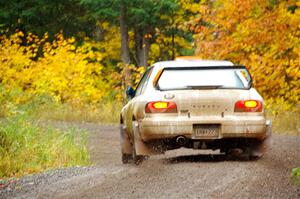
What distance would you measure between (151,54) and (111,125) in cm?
2124

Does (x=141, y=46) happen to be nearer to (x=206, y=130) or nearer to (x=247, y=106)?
(x=247, y=106)

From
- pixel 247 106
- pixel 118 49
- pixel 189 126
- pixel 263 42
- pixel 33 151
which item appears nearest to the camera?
pixel 189 126

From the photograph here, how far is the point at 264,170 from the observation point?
Answer: 12.1 metres

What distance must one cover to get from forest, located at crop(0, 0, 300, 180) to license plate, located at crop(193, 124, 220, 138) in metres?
2.12

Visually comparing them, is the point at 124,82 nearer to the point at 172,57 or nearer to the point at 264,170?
the point at 172,57

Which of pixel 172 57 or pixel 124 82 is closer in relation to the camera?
pixel 124 82

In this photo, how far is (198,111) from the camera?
12.9 meters

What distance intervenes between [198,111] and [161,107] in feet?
1.77

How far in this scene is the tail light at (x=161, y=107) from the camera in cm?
1291

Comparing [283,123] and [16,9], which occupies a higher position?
[16,9]

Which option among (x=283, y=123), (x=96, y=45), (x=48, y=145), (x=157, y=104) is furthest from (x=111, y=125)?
(x=96, y=45)

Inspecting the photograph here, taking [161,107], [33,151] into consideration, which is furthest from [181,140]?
[33,151]

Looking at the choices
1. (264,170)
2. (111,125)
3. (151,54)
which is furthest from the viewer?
(151,54)

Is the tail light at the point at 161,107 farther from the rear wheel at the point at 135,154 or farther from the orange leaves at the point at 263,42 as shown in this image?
the orange leaves at the point at 263,42
